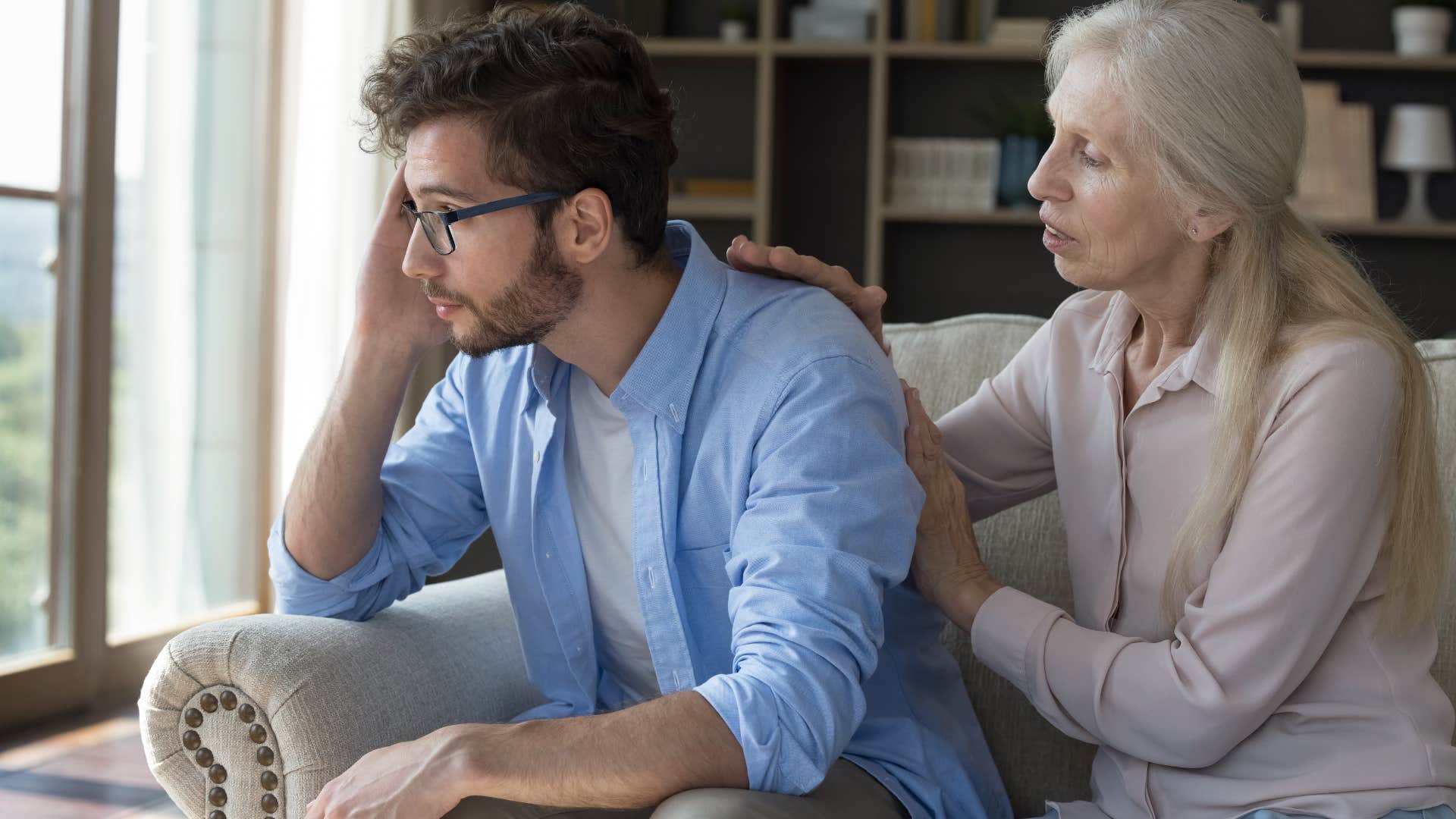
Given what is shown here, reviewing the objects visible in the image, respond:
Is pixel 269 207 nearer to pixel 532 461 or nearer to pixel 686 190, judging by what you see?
pixel 686 190

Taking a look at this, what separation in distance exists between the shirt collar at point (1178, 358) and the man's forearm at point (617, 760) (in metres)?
0.54

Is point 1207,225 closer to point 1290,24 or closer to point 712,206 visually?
point 712,206

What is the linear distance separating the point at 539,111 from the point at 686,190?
10.1ft

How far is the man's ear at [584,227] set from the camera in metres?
1.38

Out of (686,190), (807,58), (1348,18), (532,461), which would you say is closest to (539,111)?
(532,461)

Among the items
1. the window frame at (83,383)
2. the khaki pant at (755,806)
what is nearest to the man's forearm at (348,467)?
the khaki pant at (755,806)

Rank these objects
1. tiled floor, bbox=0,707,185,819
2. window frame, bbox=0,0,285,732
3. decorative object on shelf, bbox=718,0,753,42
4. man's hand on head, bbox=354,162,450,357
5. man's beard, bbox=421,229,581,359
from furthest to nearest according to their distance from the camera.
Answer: decorative object on shelf, bbox=718,0,753,42 → window frame, bbox=0,0,285,732 → tiled floor, bbox=0,707,185,819 → man's hand on head, bbox=354,162,450,357 → man's beard, bbox=421,229,581,359

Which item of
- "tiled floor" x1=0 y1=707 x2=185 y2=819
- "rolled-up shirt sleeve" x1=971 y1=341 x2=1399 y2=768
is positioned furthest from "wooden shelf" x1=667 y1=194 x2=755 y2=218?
"rolled-up shirt sleeve" x1=971 y1=341 x2=1399 y2=768

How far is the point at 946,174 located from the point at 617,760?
3.51m

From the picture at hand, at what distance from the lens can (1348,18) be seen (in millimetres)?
4402

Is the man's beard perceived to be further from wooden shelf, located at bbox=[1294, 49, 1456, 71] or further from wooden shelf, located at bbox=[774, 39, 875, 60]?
wooden shelf, located at bbox=[1294, 49, 1456, 71]

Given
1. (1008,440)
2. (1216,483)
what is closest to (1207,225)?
(1216,483)

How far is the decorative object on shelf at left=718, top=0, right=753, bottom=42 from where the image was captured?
440cm

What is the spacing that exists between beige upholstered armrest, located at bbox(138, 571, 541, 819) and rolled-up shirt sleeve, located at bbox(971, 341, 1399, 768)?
70 centimetres
